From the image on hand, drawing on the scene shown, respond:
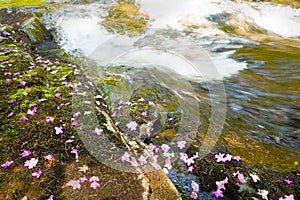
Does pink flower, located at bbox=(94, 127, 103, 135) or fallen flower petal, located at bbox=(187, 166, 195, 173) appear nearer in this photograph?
pink flower, located at bbox=(94, 127, 103, 135)

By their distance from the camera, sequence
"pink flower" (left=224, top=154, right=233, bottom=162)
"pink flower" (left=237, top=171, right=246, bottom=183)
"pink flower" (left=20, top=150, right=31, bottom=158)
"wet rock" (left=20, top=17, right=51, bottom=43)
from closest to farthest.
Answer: "pink flower" (left=20, top=150, right=31, bottom=158)
"pink flower" (left=237, top=171, right=246, bottom=183)
"pink flower" (left=224, top=154, right=233, bottom=162)
"wet rock" (left=20, top=17, right=51, bottom=43)

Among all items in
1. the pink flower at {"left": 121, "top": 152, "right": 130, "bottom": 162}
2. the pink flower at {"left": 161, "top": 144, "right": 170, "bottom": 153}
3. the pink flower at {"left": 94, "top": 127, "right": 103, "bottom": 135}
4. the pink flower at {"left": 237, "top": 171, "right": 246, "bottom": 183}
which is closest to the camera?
the pink flower at {"left": 121, "top": 152, "right": 130, "bottom": 162}

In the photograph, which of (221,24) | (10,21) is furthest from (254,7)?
(10,21)

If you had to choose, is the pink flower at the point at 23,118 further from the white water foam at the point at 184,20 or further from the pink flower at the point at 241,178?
the white water foam at the point at 184,20

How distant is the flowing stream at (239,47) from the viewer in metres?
4.19

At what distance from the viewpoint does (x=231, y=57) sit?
7.17 meters

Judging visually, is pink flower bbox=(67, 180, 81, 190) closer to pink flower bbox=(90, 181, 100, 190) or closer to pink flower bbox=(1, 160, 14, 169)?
pink flower bbox=(90, 181, 100, 190)

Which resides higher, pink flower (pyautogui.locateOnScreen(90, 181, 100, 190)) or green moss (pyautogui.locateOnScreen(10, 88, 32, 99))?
green moss (pyautogui.locateOnScreen(10, 88, 32, 99))

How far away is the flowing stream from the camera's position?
4.19m

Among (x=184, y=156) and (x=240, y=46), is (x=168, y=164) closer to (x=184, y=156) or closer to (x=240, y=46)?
(x=184, y=156)

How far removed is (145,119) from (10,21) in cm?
697

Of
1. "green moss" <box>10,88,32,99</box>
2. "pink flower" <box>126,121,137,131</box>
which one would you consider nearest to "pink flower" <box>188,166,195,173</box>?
"pink flower" <box>126,121,137,131</box>

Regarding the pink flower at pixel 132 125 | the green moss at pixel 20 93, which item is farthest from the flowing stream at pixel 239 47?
the green moss at pixel 20 93

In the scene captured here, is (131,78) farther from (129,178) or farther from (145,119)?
(129,178)
